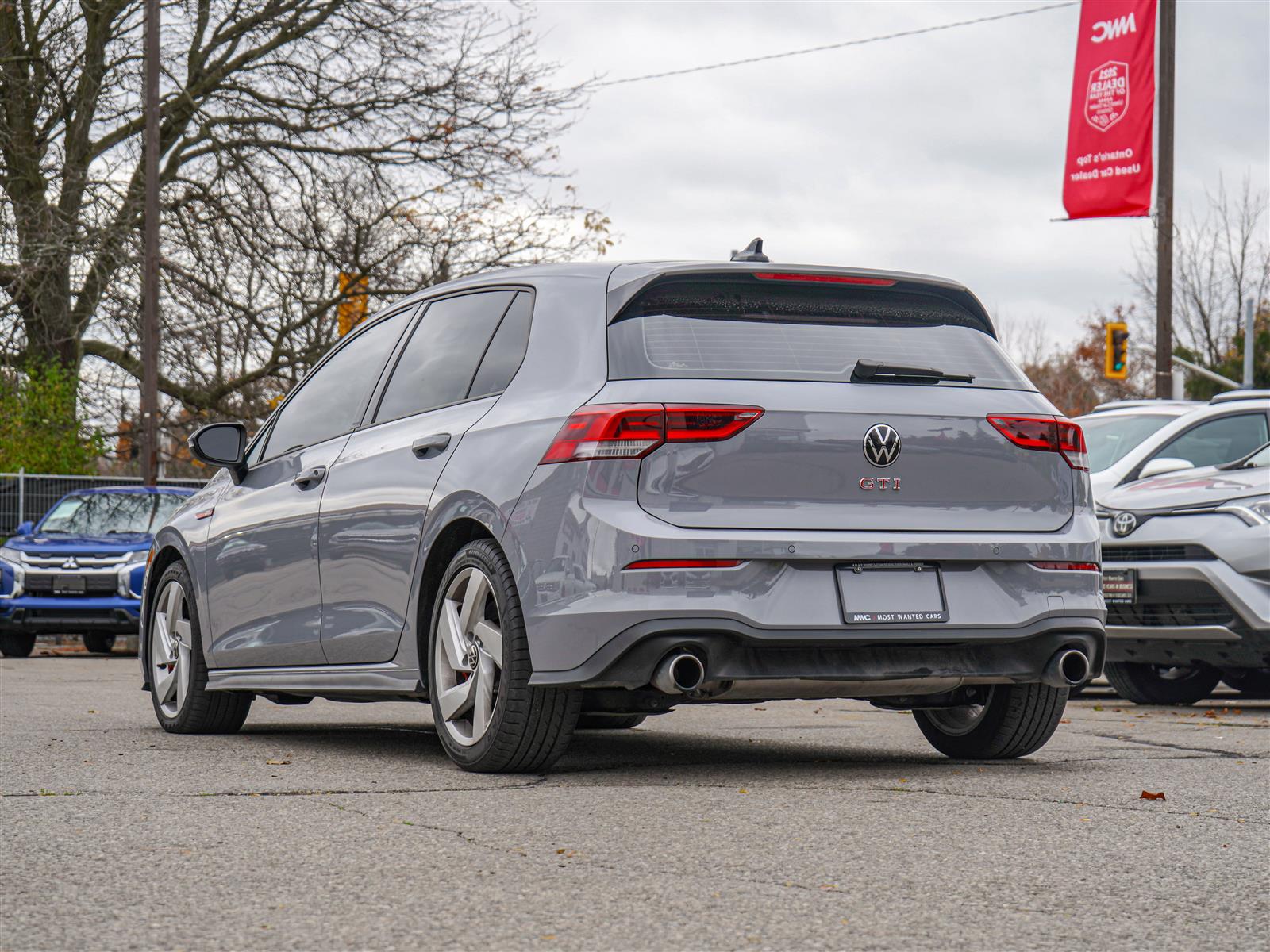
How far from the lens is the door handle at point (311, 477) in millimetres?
6988

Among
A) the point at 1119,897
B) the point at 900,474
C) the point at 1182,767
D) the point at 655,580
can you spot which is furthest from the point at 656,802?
the point at 1182,767

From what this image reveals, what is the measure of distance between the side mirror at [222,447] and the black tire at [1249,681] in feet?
19.6

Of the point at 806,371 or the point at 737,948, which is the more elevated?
the point at 806,371

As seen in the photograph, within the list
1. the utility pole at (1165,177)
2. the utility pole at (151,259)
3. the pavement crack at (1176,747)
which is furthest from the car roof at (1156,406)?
the utility pole at (151,259)

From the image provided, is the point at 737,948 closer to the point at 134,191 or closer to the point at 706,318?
the point at 706,318

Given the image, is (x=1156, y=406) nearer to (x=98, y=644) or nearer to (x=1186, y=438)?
(x=1186, y=438)

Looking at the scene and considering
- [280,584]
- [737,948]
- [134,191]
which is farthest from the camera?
[134,191]

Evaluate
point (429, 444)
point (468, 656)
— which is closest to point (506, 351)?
point (429, 444)

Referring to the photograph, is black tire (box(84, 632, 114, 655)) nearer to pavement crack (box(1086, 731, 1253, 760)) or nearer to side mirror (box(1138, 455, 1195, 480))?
side mirror (box(1138, 455, 1195, 480))

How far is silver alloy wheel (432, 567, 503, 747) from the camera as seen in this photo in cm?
583

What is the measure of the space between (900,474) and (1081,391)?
2790 inches

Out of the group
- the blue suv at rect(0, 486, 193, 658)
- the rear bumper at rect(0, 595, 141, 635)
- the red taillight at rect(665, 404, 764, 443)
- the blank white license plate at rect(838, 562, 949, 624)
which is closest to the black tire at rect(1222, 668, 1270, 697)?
the blank white license plate at rect(838, 562, 949, 624)

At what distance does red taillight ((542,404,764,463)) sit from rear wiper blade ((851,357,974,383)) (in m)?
0.46

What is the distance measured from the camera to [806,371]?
576 centimetres
